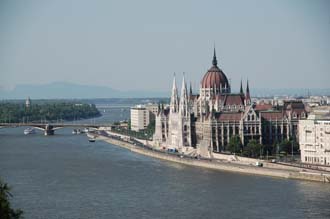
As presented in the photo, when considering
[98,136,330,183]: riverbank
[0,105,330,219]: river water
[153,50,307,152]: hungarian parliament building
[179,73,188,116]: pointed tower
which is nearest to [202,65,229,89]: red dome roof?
[153,50,307,152]: hungarian parliament building

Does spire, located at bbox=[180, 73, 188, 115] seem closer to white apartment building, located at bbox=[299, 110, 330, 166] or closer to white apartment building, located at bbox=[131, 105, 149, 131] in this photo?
white apartment building, located at bbox=[299, 110, 330, 166]

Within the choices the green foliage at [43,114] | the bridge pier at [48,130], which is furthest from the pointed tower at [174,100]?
the green foliage at [43,114]

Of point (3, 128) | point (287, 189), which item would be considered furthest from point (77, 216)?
point (3, 128)

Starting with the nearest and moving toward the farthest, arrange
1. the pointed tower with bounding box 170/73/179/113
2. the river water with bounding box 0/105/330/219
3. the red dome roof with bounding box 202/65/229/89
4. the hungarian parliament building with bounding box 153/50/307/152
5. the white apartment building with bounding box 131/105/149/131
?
the river water with bounding box 0/105/330/219 → the hungarian parliament building with bounding box 153/50/307/152 → the pointed tower with bounding box 170/73/179/113 → the red dome roof with bounding box 202/65/229/89 → the white apartment building with bounding box 131/105/149/131

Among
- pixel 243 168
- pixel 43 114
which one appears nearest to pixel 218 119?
pixel 243 168

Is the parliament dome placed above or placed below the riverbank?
above

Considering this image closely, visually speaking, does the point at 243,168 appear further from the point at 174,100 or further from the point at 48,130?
the point at 48,130

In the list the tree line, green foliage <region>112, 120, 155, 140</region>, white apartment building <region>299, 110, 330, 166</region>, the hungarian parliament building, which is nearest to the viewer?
white apartment building <region>299, 110, 330, 166</region>
